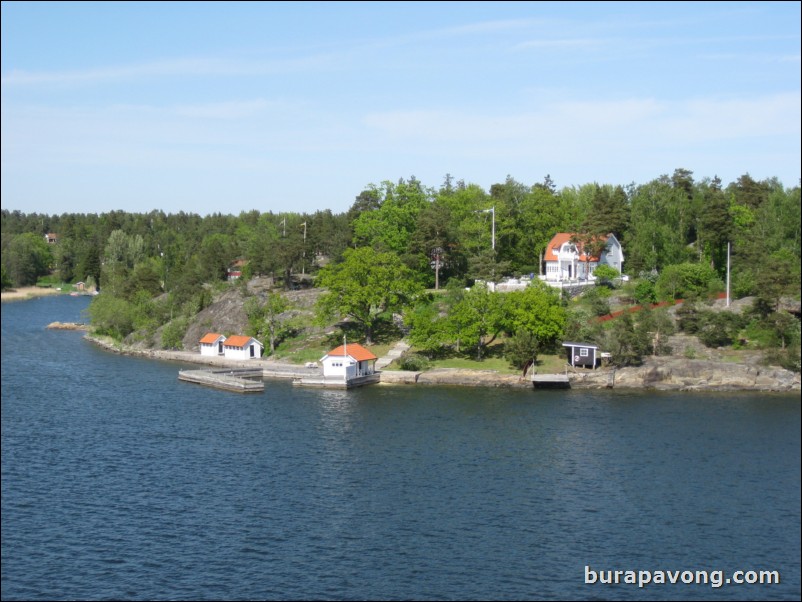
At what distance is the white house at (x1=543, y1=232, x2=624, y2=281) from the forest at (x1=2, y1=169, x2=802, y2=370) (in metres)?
1.67

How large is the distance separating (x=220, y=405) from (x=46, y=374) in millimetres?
19118

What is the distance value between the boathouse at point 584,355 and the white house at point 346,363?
19.5 meters

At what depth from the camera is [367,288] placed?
283 feet

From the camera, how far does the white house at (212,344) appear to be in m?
91.4

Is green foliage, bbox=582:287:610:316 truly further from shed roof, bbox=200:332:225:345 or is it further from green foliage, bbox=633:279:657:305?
shed roof, bbox=200:332:225:345

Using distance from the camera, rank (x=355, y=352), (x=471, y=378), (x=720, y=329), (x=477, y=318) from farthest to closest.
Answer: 1. (x=477, y=318)
2. (x=355, y=352)
3. (x=471, y=378)
4. (x=720, y=329)

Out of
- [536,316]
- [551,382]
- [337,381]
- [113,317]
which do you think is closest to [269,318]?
[337,381]

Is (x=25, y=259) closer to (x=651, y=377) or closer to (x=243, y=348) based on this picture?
(x=651, y=377)

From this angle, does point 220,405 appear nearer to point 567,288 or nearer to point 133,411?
point 133,411

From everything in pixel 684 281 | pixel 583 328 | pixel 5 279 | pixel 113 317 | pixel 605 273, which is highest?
pixel 605 273

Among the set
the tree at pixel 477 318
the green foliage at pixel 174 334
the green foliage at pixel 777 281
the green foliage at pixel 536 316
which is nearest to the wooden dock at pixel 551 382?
the green foliage at pixel 536 316

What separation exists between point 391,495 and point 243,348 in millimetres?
47295

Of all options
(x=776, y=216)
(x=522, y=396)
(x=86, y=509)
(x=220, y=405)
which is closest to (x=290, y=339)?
(x=220, y=405)

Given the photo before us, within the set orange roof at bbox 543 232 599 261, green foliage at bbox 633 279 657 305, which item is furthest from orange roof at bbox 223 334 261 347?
green foliage at bbox 633 279 657 305
